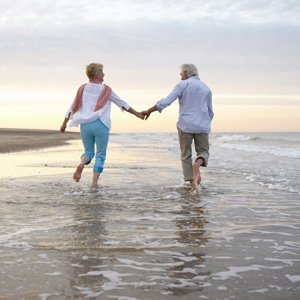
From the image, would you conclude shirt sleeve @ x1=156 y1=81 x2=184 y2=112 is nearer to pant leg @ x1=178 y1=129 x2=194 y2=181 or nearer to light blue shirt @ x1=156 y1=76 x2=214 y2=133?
light blue shirt @ x1=156 y1=76 x2=214 y2=133

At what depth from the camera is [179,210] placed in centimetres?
553

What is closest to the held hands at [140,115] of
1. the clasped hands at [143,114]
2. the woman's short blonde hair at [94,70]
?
the clasped hands at [143,114]

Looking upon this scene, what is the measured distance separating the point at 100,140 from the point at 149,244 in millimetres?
4198

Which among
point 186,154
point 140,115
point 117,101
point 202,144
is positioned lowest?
point 186,154

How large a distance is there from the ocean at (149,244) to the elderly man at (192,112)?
79cm

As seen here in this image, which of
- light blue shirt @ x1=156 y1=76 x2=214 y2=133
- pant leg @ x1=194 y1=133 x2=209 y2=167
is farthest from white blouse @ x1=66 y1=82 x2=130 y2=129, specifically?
pant leg @ x1=194 y1=133 x2=209 y2=167

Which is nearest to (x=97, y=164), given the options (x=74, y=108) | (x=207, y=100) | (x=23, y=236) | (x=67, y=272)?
(x=74, y=108)

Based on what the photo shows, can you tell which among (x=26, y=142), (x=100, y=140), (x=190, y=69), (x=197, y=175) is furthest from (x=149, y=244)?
(x=26, y=142)

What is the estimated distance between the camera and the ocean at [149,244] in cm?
283

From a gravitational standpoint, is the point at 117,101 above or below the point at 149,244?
above

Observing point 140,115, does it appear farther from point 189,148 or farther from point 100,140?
point 189,148

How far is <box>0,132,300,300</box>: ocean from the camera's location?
9.28 ft

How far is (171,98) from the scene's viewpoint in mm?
7750

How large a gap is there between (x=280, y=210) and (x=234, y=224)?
1.09 m
